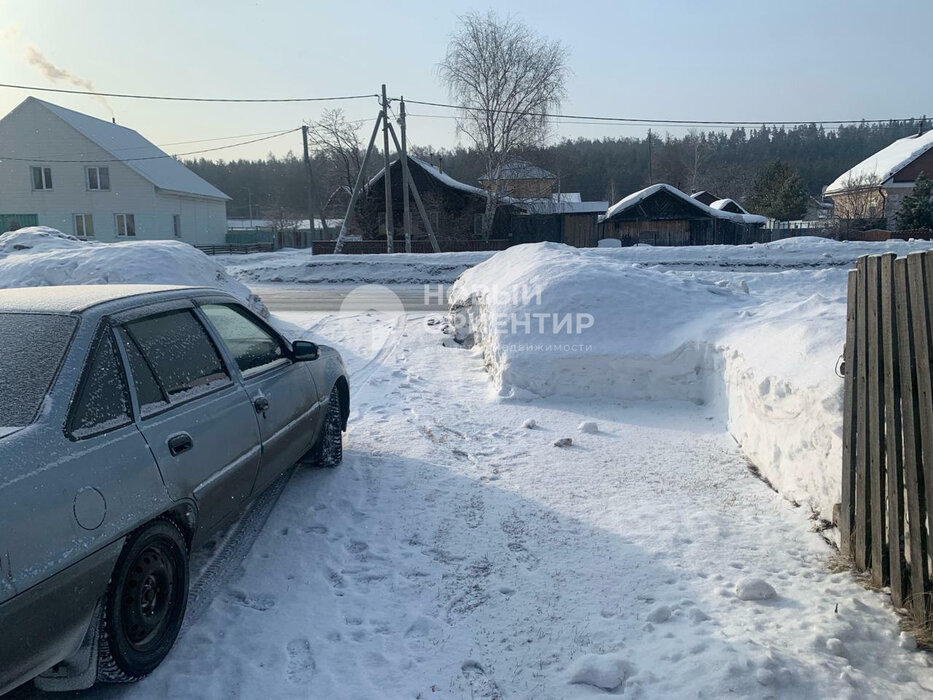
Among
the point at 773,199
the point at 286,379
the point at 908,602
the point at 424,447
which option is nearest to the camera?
the point at 908,602

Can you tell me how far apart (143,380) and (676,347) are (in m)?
5.56

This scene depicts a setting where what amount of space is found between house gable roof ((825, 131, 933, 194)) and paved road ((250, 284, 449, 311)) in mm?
36740

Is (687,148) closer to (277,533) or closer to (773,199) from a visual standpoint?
(773,199)

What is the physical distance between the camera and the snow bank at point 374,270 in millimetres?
23547

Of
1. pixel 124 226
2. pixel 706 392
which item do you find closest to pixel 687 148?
pixel 124 226

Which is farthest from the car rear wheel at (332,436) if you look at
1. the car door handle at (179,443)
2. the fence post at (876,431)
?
the fence post at (876,431)

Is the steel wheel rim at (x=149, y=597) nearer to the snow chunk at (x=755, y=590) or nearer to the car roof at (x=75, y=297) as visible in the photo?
the car roof at (x=75, y=297)

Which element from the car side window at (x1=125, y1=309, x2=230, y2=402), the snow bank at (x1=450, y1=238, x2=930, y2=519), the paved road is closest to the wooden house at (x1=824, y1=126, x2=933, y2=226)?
the paved road

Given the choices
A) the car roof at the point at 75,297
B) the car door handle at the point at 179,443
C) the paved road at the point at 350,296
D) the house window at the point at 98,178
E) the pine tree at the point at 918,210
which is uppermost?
the house window at the point at 98,178

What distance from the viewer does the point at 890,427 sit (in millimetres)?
3088

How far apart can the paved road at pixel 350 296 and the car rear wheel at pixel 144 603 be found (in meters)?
12.4

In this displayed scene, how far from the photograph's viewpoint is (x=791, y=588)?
333cm

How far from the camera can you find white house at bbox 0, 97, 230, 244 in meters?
36.9

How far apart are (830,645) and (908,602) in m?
0.53
